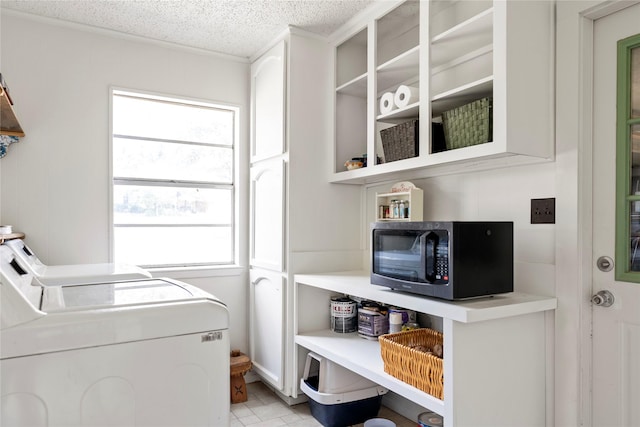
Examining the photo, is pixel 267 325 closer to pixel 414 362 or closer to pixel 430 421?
pixel 430 421

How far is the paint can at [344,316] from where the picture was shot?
2.56 m

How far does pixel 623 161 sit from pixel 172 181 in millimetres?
2566

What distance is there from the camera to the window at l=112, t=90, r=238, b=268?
9.39ft

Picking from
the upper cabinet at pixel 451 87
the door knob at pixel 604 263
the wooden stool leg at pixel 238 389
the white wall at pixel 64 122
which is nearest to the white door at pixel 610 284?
the door knob at pixel 604 263

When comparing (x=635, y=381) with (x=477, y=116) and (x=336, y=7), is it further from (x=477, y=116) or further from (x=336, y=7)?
(x=336, y=7)

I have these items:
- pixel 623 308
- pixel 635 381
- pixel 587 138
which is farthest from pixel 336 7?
pixel 635 381

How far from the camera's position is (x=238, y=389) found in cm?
274

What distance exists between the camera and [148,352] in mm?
1270

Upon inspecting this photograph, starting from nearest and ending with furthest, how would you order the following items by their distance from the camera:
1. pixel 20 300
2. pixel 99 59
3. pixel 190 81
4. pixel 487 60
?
1. pixel 20 300
2. pixel 487 60
3. pixel 99 59
4. pixel 190 81

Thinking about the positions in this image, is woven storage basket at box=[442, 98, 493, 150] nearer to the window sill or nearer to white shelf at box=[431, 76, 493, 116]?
white shelf at box=[431, 76, 493, 116]

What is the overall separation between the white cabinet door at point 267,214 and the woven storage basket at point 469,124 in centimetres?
110

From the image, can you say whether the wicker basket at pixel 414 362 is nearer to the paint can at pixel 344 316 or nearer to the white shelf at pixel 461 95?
the paint can at pixel 344 316

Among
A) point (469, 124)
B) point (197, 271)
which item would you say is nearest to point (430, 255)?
point (469, 124)

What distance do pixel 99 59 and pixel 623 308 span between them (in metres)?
3.05
